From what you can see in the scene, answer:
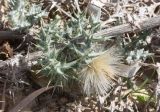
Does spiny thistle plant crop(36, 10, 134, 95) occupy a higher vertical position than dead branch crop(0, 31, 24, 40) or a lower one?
lower

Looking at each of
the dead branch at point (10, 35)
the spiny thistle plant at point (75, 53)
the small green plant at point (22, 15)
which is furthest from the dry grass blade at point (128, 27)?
the dead branch at point (10, 35)

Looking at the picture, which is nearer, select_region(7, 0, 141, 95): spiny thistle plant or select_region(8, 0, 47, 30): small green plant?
select_region(7, 0, 141, 95): spiny thistle plant

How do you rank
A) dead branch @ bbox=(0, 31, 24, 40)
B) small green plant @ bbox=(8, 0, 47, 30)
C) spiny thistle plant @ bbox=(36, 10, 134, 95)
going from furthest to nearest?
1. dead branch @ bbox=(0, 31, 24, 40)
2. small green plant @ bbox=(8, 0, 47, 30)
3. spiny thistle plant @ bbox=(36, 10, 134, 95)

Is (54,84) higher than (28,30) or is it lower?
lower

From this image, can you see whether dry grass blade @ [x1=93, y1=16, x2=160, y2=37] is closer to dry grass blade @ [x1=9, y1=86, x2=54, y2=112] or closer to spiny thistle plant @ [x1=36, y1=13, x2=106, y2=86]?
spiny thistle plant @ [x1=36, y1=13, x2=106, y2=86]

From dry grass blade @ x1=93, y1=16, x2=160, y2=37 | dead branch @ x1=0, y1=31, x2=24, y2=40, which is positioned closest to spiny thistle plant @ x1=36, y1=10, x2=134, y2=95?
dry grass blade @ x1=93, y1=16, x2=160, y2=37

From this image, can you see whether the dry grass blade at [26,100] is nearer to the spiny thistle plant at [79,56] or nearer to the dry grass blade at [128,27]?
the spiny thistle plant at [79,56]

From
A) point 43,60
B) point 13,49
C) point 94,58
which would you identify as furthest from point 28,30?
point 94,58

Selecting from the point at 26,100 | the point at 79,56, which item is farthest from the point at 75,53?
the point at 26,100

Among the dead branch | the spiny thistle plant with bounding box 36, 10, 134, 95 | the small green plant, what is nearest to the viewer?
the spiny thistle plant with bounding box 36, 10, 134, 95

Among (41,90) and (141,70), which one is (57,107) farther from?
(141,70)

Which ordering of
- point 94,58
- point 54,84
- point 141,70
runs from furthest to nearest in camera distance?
point 141,70 < point 54,84 < point 94,58
